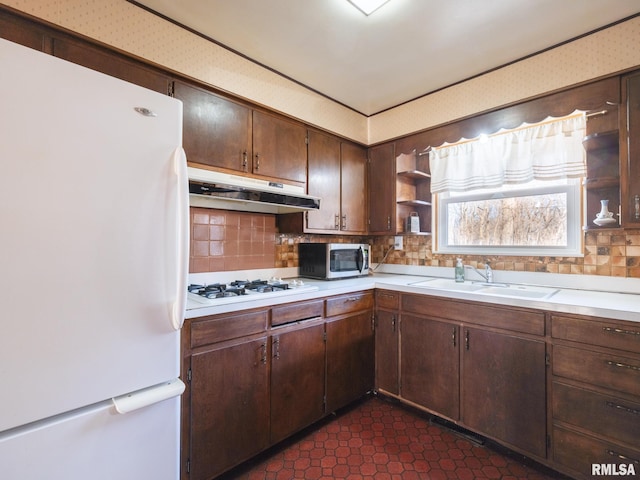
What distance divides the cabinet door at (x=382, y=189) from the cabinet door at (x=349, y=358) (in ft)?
2.75

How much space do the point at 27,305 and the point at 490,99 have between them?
8.73 feet

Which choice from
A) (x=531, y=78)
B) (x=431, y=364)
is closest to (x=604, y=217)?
(x=531, y=78)

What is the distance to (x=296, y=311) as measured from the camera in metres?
1.90

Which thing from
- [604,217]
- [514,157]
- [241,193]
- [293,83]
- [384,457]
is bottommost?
[384,457]

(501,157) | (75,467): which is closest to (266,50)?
(501,157)

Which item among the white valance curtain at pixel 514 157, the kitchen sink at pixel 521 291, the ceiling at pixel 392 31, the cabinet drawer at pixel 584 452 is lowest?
the cabinet drawer at pixel 584 452

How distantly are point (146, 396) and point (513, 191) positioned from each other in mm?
2599

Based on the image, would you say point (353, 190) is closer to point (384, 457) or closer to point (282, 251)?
point (282, 251)

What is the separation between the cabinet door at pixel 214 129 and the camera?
1.78 metres

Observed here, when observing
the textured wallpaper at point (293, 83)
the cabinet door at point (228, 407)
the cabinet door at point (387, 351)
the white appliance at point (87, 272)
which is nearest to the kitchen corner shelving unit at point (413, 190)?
the textured wallpaper at point (293, 83)

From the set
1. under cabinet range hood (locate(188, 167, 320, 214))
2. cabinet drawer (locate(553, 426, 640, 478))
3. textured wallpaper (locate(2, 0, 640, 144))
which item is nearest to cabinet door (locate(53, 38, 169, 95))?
textured wallpaper (locate(2, 0, 640, 144))

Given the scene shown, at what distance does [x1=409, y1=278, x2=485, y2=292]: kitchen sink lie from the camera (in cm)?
223

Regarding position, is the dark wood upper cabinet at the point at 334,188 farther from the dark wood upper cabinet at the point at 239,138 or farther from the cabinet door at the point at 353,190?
the dark wood upper cabinet at the point at 239,138

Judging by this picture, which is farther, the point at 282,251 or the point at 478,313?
the point at 282,251
